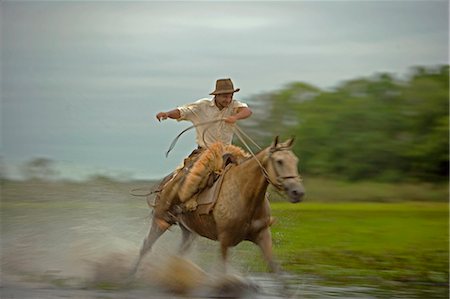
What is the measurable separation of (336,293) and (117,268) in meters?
2.66

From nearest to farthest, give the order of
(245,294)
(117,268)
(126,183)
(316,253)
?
(245,294) < (117,268) < (126,183) < (316,253)

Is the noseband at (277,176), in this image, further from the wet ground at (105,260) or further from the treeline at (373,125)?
the treeline at (373,125)

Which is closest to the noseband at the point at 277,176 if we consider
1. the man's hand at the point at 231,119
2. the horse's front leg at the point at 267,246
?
the horse's front leg at the point at 267,246

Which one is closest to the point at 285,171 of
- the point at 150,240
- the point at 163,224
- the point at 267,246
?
the point at 267,246

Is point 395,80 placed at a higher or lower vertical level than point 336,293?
higher

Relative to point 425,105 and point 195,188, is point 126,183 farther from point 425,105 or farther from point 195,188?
point 425,105

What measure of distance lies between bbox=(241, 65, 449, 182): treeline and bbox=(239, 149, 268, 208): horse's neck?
955cm

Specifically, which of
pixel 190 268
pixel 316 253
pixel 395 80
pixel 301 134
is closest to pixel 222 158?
pixel 190 268

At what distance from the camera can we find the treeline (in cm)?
2108

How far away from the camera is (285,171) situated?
10219 millimetres

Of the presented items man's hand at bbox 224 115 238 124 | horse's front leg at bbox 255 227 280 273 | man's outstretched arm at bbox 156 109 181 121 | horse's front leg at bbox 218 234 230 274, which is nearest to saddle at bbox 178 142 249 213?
man's hand at bbox 224 115 238 124

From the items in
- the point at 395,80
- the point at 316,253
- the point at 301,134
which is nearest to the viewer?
the point at 316,253

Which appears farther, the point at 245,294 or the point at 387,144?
the point at 387,144

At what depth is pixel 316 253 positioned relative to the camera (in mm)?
15406
